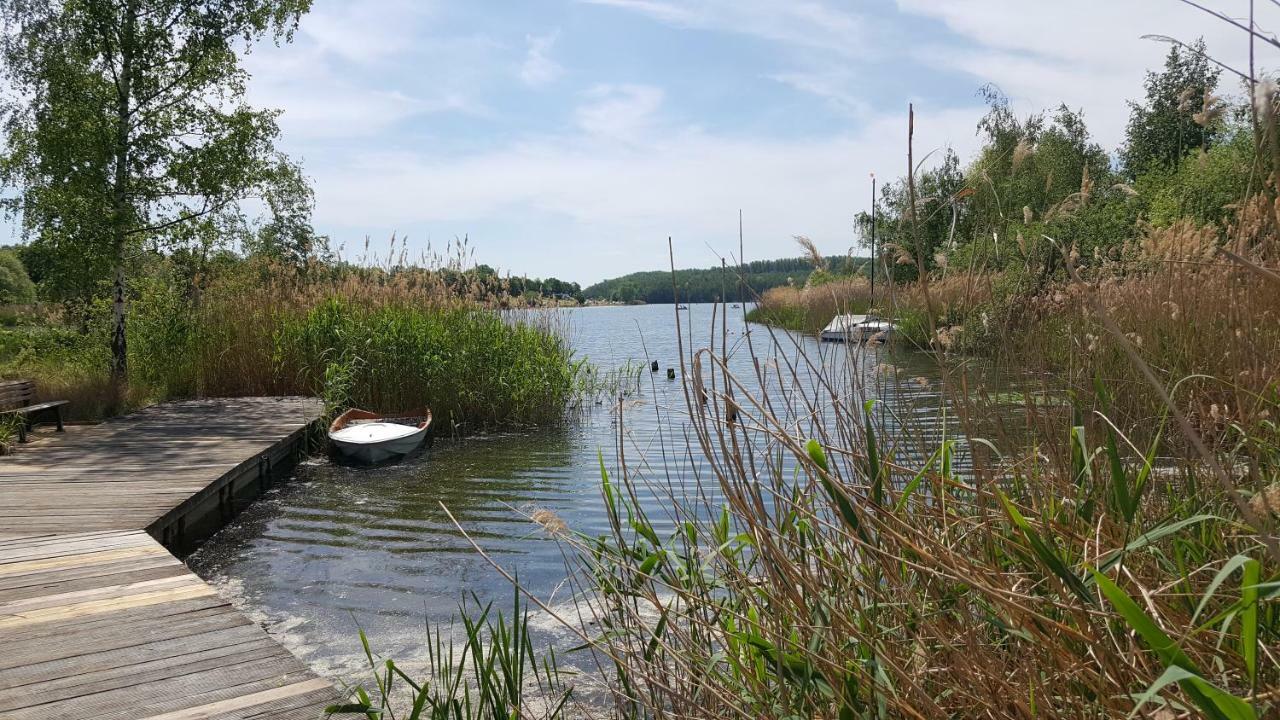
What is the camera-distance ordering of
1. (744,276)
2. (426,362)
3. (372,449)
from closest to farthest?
(744,276)
(372,449)
(426,362)

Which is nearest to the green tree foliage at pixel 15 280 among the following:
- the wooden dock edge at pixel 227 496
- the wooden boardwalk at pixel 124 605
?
the wooden dock edge at pixel 227 496

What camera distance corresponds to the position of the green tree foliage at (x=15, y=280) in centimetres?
4366

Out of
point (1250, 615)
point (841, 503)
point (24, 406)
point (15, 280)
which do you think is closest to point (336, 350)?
point (24, 406)

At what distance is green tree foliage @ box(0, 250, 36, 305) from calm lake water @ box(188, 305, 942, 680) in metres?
41.2

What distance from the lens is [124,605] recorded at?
161 inches

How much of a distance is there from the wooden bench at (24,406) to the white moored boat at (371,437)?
9.41ft

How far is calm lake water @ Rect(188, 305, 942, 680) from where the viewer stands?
4961 mm

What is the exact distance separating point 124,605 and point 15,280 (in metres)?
52.8

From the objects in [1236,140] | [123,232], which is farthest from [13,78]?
[1236,140]

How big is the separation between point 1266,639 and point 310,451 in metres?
10.6

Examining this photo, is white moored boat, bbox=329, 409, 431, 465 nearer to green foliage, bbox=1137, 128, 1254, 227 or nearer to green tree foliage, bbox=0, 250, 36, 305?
green foliage, bbox=1137, 128, 1254, 227

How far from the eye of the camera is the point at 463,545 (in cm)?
694

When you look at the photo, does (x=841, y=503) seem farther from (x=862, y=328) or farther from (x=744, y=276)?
(x=862, y=328)

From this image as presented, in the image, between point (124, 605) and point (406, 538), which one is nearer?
point (124, 605)
